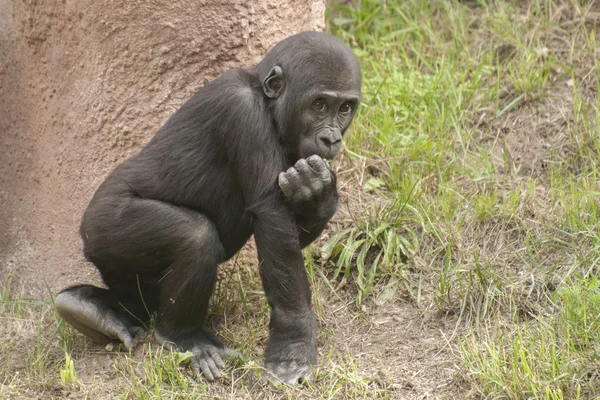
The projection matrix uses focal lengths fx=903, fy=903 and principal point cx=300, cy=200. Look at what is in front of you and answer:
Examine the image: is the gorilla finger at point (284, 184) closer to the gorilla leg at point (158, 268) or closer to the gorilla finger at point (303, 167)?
the gorilla finger at point (303, 167)

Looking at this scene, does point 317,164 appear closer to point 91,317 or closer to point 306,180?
point 306,180

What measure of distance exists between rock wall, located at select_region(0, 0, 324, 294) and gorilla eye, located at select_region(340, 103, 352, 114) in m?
0.95

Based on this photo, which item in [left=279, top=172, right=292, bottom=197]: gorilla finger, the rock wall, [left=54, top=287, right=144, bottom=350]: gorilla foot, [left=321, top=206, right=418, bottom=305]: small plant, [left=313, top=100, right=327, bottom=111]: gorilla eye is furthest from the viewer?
[left=321, top=206, right=418, bottom=305]: small plant

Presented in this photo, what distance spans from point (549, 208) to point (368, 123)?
1461 mm

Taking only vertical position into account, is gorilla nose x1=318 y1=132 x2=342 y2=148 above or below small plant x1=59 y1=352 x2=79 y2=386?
above

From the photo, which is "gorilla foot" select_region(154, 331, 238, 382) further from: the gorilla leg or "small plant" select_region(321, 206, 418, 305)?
"small plant" select_region(321, 206, 418, 305)

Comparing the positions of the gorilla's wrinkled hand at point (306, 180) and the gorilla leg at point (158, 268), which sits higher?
the gorilla's wrinkled hand at point (306, 180)

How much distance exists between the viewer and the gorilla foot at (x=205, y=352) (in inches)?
179

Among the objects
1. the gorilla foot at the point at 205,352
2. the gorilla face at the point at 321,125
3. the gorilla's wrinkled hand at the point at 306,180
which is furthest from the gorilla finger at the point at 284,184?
the gorilla foot at the point at 205,352

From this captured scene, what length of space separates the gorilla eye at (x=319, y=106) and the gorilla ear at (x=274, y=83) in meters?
0.19

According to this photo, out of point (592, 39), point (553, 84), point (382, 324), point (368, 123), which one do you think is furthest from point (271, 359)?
point (592, 39)

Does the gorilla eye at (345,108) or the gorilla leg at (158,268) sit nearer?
the gorilla leg at (158,268)

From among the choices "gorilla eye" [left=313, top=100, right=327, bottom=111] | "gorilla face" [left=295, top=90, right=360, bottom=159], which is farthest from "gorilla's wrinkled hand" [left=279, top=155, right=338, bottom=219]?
"gorilla eye" [left=313, top=100, right=327, bottom=111]

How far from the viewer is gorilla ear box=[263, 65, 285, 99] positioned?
182 inches
